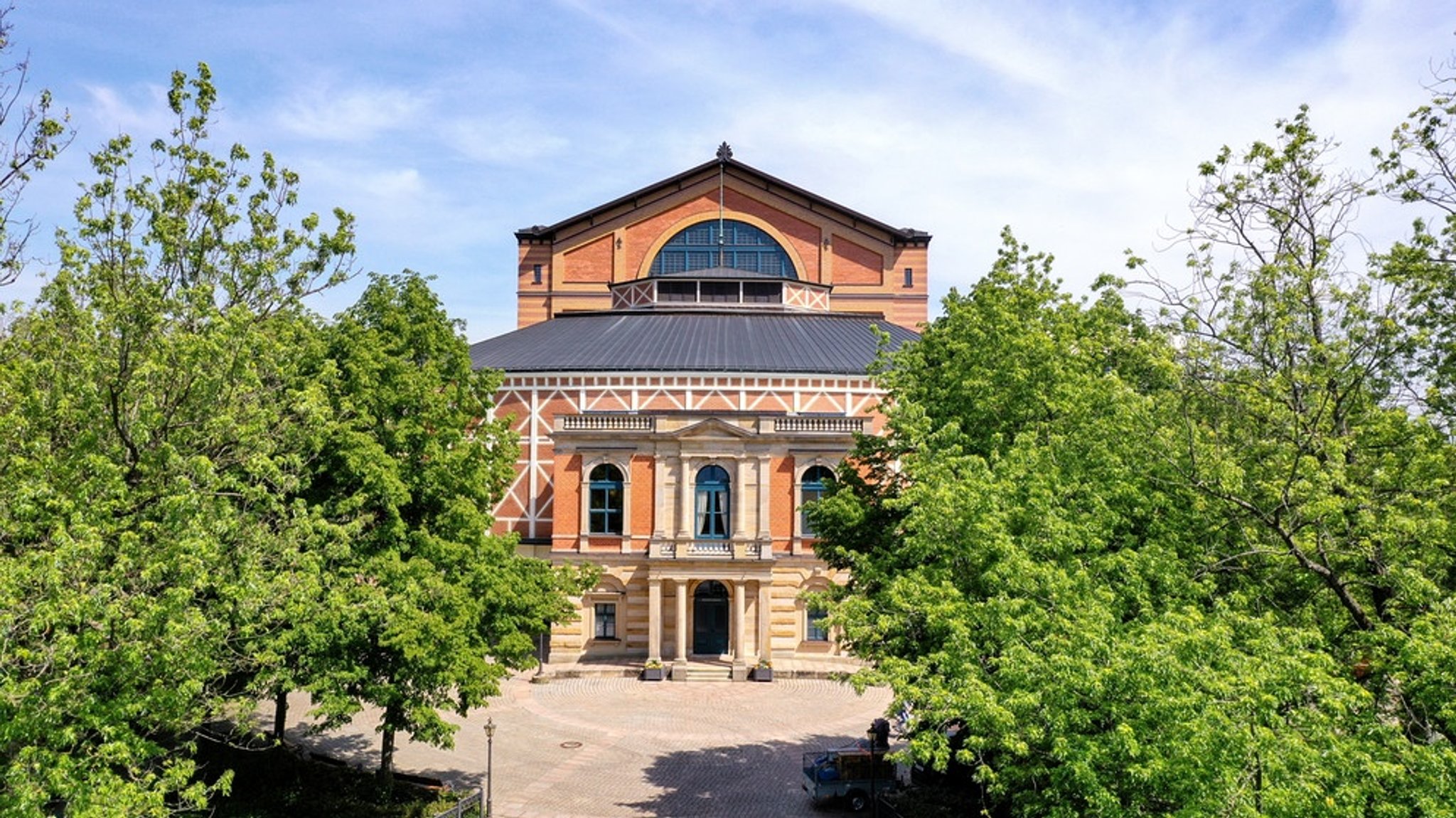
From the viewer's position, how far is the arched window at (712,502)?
36.7 metres

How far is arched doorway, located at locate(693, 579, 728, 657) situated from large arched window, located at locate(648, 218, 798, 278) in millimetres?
23824

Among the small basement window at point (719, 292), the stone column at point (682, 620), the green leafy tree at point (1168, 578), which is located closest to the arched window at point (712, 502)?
the stone column at point (682, 620)

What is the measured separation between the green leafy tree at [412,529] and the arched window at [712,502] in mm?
16508

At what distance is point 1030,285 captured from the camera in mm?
21766

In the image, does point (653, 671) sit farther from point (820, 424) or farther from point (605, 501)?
point (820, 424)

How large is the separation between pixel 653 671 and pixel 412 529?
698 inches

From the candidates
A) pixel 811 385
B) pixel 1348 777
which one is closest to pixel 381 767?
pixel 1348 777

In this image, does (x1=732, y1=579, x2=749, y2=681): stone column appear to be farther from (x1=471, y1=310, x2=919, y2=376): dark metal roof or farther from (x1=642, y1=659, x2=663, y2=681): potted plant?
(x1=471, y1=310, x2=919, y2=376): dark metal roof

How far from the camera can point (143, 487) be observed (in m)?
13.1

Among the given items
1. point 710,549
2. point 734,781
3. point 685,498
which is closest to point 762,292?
point 685,498

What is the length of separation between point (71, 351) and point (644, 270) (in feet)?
141

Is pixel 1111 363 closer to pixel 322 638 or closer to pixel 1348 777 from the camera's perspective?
pixel 1348 777

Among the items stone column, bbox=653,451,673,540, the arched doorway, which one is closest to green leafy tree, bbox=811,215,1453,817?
stone column, bbox=653,451,673,540

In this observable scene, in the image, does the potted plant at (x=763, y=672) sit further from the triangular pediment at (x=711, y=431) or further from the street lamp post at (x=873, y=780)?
the street lamp post at (x=873, y=780)
